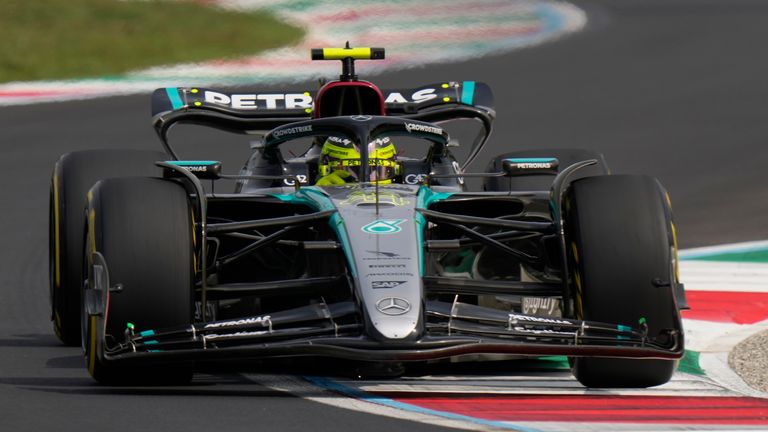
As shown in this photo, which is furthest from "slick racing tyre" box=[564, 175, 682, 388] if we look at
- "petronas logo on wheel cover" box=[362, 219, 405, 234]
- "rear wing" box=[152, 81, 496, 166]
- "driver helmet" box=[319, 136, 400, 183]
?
"rear wing" box=[152, 81, 496, 166]

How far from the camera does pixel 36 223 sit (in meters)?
15.3

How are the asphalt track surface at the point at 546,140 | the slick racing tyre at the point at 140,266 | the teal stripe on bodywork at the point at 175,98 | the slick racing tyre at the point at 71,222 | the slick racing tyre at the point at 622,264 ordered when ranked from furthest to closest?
the teal stripe on bodywork at the point at 175,98 → the slick racing tyre at the point at 71,222 → the slick racing tyre at the point at 622,264 → the slick racing tyre at the point at 140,266 → the asphalt track surface at the point at 546,140

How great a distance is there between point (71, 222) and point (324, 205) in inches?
77.4

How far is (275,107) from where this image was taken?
12539mm

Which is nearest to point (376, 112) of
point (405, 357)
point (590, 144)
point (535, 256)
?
point (535, 256)

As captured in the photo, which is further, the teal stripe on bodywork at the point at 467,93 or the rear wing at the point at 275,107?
the teal stripe on bodywork at the point at 467,93

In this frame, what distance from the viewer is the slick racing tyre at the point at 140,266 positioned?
8.02 m

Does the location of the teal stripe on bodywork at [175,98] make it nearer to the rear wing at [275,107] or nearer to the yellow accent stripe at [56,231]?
the rear wing at [275,107]

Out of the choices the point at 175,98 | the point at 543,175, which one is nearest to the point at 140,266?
the point at 175,98

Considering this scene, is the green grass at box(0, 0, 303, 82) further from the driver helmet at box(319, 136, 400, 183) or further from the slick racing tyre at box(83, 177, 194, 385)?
the slick racing tyre at box(83, 177, 194, 385)

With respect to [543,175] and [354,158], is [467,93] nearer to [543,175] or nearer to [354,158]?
[543,175]

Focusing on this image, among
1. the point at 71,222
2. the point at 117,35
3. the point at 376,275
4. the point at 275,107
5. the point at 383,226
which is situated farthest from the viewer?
the point at 117,35

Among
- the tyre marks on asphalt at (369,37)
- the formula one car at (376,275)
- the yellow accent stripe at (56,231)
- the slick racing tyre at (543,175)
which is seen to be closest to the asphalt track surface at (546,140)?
the formula one car at (376,275)

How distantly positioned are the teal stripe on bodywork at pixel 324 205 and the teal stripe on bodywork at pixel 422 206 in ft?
1.14
